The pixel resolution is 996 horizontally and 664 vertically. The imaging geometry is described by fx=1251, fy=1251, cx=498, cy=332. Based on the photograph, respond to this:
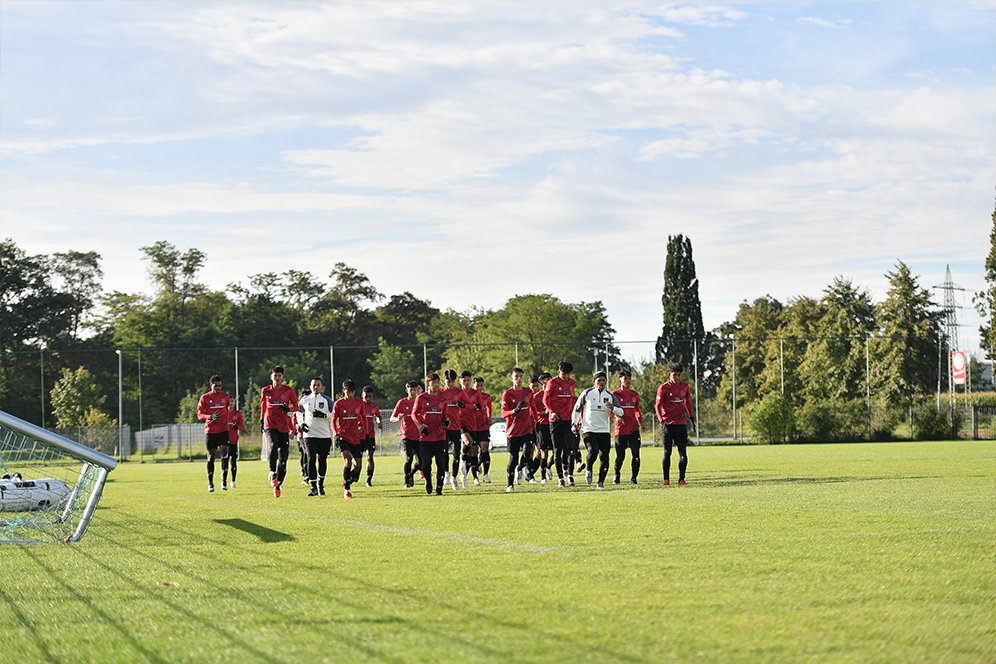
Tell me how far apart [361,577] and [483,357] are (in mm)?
46233

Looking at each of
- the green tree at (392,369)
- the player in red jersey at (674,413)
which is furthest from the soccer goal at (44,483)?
the green tree at (392,369)

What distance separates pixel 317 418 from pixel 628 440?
5.31 meters

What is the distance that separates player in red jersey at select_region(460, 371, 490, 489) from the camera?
2234cm

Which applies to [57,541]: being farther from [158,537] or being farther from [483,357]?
[483,357]

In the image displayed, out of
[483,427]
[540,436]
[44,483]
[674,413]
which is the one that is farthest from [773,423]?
[44,483]

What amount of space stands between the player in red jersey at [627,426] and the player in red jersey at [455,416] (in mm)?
2639

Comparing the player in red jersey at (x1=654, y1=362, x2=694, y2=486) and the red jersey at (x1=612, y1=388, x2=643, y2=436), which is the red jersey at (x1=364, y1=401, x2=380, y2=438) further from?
the player in red jersey at (x1=654, y1=362, x2=694, y2=486)

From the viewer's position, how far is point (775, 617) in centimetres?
716

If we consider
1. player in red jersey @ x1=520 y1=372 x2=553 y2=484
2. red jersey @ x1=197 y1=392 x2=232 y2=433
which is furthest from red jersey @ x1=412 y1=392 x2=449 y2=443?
red jersey @ x1=197 y1=392 x2=232 y2=433

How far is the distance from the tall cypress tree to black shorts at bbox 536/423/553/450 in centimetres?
6489

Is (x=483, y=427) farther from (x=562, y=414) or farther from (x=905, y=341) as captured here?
(x=905, y=341)

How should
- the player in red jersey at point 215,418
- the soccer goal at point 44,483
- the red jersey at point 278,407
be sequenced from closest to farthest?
the soccer goal at point 44,483
the red jersey at point 278,407
the player in red jersey at point 215,418

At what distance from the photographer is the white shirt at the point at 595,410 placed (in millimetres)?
20734

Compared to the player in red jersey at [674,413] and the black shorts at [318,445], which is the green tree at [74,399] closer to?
the black shorts at [318,445]
